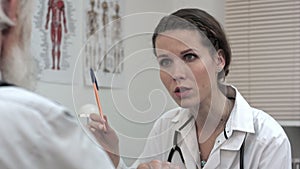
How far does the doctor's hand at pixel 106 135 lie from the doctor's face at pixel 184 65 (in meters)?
0.20

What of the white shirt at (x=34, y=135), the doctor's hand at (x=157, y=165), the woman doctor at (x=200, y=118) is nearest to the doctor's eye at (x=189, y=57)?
the woman doctor at (x=200, y=118)

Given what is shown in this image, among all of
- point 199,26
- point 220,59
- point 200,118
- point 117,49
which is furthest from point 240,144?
point 117,49

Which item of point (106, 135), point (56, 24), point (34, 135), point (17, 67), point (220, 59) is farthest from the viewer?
point (56, 24)

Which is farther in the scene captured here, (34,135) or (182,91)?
(182,91)

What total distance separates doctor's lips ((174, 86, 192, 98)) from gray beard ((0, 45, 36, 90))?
1.67 ft

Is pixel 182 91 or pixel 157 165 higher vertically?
pixel 182 91

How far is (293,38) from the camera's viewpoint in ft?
8.81

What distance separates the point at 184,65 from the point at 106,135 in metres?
0.27

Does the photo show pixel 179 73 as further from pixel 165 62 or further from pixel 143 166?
pixel 143 166

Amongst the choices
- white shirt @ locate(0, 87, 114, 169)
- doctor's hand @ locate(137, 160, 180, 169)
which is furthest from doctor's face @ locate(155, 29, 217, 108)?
white shirt @ locate(0, 87, 114, 169)

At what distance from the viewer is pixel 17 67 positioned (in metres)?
0.67

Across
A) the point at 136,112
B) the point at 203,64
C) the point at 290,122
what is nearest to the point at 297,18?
the point at 290,122

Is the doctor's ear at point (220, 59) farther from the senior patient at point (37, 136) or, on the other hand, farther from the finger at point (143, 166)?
the senior patient at point (37, 136)

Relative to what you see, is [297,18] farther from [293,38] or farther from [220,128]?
[220,128]
